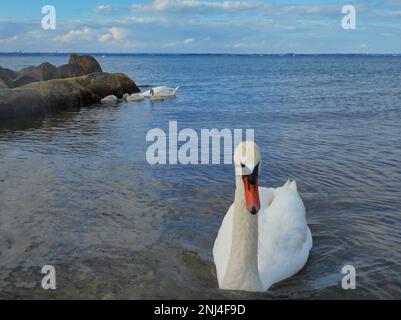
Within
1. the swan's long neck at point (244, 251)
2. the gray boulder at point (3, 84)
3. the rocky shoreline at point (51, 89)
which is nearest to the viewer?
the swan's long neck at point (244, 251)

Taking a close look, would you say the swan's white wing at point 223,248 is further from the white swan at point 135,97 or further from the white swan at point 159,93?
the white swan at point 159,93

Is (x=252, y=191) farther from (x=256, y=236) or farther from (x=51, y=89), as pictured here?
(x=51, y=89)

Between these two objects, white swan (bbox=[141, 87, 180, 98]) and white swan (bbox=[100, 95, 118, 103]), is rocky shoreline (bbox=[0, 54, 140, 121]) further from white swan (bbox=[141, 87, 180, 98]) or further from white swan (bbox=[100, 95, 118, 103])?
white swan (bbox=[141, 87, 180, 98])

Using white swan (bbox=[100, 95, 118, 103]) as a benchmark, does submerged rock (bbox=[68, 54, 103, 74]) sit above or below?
above

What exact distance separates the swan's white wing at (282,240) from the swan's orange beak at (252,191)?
1.35 m

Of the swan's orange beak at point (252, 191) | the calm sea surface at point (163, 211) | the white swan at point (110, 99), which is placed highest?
the white swan at point (110, 99)

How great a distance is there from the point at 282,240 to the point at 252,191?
1939mm

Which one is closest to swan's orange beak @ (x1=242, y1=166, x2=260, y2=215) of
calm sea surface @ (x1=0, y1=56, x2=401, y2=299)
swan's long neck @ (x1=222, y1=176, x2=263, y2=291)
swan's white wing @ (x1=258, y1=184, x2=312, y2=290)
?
swan's long neck @ (x1=222, y1=176, x2=263, y2=291)

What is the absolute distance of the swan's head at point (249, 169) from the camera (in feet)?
19.0

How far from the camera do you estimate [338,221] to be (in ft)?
31.9

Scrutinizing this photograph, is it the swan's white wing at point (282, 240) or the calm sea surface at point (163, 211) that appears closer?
the swan's white wing at point (282, 240)

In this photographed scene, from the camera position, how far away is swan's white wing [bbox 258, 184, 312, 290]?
709 centimetres

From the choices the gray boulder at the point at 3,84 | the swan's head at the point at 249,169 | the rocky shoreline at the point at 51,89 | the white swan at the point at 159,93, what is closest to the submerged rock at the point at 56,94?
the rocky shoreline at the point at 51,89

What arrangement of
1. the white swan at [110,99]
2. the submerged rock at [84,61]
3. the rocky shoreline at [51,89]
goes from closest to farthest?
the rocky shoreline at [51,89]
the white swan at [110,99]
the submerged rock at [84,61]
